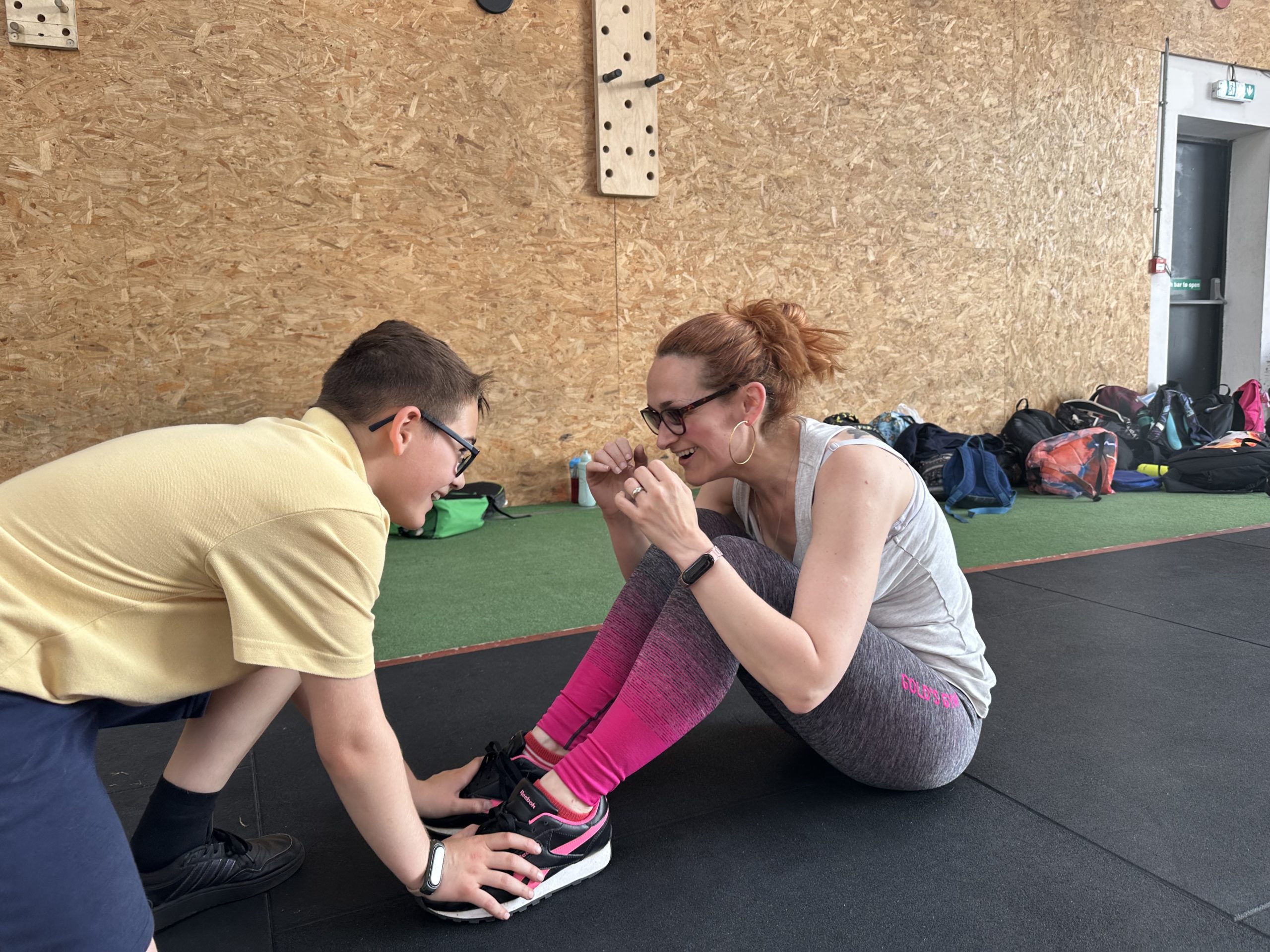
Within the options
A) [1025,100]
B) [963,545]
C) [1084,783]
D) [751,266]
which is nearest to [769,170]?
[751,266]

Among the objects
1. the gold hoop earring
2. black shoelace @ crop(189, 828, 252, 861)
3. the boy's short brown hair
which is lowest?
black shoelace @ crop(189, 828, 252, 861)

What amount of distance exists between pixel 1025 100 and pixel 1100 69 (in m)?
0.70

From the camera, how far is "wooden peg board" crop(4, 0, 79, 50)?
11.4 ft

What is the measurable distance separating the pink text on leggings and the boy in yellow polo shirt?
74cm

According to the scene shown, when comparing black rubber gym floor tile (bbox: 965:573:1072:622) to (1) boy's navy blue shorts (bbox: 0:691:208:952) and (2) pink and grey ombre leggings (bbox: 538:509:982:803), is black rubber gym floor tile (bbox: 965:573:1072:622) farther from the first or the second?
(1) boy's navy blue shorts (bbox: 0:691:208:952)

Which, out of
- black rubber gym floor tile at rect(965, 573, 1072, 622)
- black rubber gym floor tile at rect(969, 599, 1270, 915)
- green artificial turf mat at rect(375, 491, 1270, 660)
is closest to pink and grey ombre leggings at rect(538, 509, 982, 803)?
black rubber gym floor tile at rect(969, 599, 1270, 915)

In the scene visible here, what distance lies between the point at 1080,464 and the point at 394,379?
461 cm

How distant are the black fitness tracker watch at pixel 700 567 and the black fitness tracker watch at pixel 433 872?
50cm

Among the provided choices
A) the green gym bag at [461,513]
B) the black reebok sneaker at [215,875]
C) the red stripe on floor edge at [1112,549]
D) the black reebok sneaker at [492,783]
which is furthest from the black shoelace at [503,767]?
the green gym bag at [461,513]

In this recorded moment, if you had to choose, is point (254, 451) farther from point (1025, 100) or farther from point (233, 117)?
point (1025, 100)

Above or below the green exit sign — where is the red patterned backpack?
below

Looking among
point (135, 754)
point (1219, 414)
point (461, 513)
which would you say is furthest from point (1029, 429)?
point (135, 754)

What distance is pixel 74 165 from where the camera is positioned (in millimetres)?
3652

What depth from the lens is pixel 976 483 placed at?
15.0 ft
